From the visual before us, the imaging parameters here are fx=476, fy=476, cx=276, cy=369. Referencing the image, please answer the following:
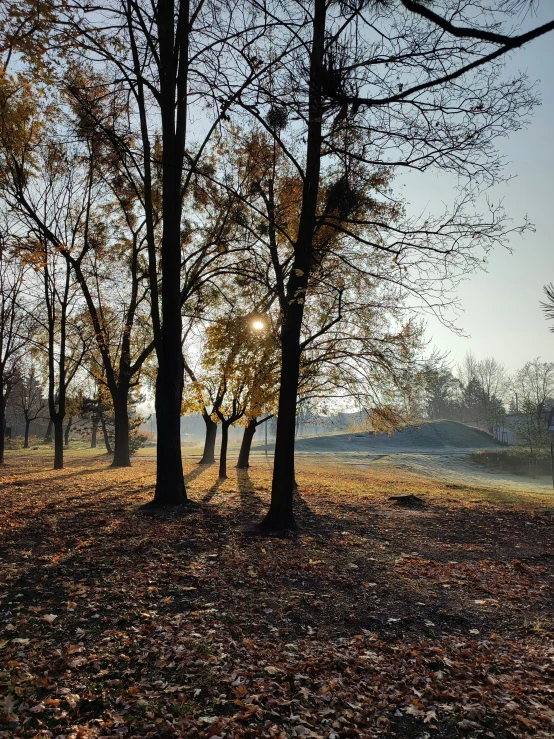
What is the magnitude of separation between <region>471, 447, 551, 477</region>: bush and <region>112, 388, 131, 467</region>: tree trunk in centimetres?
3491

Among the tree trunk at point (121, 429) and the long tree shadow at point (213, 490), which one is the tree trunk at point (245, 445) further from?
the tree trunk at point (121, 429)

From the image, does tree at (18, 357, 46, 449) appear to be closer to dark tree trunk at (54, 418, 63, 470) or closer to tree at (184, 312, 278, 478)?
dark tree trunk at (54, 418, 63, 470)

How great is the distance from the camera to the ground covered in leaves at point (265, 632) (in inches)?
135

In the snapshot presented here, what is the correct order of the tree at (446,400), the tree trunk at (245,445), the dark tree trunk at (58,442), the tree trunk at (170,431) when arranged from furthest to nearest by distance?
1. the tree at (446,400)
2. the tree trunk at (245,445)
3. the dark tree trunk at (58,442)
4. the tree trunk at (170,431)

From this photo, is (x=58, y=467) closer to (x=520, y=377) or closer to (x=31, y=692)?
(x=31, y=692)

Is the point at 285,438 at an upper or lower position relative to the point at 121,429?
upper

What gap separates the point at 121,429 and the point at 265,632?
20.3m

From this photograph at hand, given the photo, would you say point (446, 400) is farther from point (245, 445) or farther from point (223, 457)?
point (223, 457)

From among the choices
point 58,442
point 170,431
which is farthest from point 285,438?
point 58,442

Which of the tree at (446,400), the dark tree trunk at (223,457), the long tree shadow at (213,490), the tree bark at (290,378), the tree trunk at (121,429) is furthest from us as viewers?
the tree at (446,400)

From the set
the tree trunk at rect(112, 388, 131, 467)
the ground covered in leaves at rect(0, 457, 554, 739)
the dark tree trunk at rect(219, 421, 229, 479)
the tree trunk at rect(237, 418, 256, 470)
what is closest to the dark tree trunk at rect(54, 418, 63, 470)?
Result: the tree trunk at rect(112, 388, 131, 467)

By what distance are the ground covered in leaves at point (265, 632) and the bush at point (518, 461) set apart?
39625mm

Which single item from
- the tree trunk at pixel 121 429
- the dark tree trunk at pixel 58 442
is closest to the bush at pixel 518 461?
the tree trunk at pixel 121 429

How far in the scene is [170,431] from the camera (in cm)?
1088
